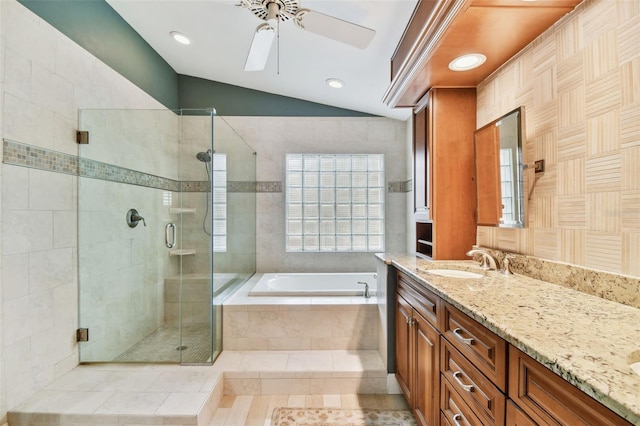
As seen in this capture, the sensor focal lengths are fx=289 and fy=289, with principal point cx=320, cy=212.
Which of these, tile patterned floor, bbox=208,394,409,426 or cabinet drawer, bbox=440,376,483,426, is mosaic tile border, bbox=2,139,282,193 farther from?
cabinet drawer, bbox=440,376,483,426

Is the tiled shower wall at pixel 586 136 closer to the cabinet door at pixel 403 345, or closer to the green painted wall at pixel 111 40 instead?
the cabinet door at pixel 403 345

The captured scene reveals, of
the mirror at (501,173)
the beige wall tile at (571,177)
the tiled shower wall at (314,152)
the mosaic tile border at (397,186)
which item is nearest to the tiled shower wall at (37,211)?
the tiled shower wall at (314,152)

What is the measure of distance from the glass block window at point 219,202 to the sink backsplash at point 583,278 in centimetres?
205

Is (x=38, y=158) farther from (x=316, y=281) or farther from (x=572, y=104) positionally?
(x=572, y=104)

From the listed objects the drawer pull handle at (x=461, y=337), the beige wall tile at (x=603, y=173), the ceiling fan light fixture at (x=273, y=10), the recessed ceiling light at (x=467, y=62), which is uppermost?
the ceiling fan light fixture at (x=273, y=10)

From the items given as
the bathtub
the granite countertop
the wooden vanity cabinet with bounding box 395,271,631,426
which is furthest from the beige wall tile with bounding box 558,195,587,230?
the bathtub

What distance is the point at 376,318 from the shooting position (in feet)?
7.68

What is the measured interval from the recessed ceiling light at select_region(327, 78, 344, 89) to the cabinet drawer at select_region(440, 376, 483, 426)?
254 centimetres

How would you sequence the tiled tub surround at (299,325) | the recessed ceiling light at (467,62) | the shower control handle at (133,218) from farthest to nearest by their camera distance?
1. the shower control handle at (133,218)
2. the tiled tub surround at (299,325)
3. the recessed ceiling light at (467,62)

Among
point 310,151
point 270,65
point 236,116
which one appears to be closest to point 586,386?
point 270,65

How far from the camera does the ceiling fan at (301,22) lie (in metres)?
1.57

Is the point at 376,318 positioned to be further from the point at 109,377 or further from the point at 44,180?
the point at 44,180

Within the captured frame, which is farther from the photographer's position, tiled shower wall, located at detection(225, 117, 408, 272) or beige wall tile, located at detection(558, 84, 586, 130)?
tiled shower wall, located at detection(225, 117, 408, 272)

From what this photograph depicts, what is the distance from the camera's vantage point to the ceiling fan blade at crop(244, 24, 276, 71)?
1680 millimetres
